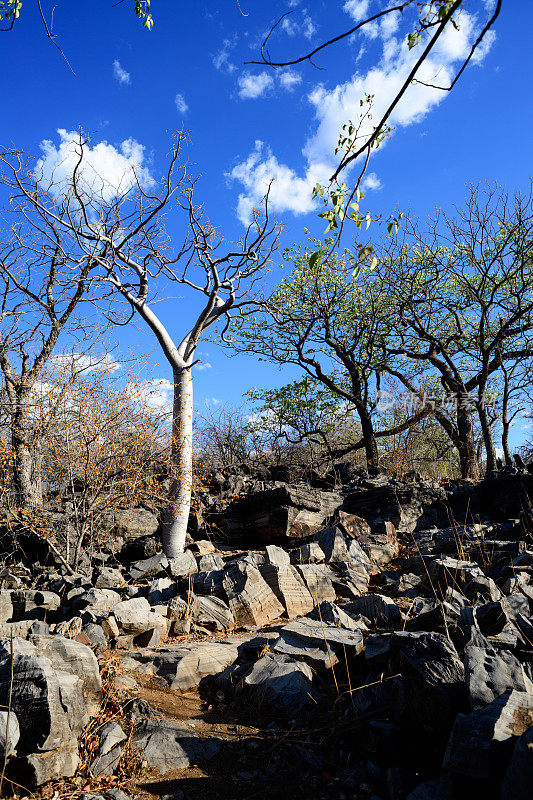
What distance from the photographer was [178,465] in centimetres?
1116

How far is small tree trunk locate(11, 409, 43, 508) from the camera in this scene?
9891 mm

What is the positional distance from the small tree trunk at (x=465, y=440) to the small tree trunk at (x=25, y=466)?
14164 millimetres

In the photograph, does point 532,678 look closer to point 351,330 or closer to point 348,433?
point 351,330

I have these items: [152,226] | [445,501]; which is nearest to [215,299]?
[152,226]

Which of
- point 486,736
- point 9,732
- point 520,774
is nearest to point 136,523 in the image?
point 9,732

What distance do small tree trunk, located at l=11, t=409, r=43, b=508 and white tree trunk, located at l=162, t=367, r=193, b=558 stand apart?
101 inches

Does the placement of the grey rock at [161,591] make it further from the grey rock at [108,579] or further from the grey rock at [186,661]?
the grey rock at [186,661]

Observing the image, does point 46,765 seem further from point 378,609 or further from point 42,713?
point 378,609

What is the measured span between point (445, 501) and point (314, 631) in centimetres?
824

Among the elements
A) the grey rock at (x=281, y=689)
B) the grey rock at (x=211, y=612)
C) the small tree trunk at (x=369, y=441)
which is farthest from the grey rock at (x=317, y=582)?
the small tree trunk at (x=369, y=441)

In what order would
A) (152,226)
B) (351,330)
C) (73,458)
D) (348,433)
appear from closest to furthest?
(73,458) → (152,226) → (351,330) → (348,433)

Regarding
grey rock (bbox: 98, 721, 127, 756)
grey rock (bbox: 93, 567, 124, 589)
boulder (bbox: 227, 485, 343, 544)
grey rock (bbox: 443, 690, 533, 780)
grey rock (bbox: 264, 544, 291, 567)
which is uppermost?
boulder (bbox: 227, 485, 343, 544)

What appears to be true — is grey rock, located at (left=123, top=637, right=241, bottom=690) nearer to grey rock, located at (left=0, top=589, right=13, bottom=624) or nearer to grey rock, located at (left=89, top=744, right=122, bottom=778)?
grey rock, located at (left=89, top=744, right=122, bottom=778)

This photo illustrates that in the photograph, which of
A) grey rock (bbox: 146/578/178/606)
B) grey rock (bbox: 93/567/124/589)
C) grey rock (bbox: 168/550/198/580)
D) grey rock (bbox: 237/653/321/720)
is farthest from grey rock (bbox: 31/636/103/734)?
grey rock (bbox: 168/550/198/580)
